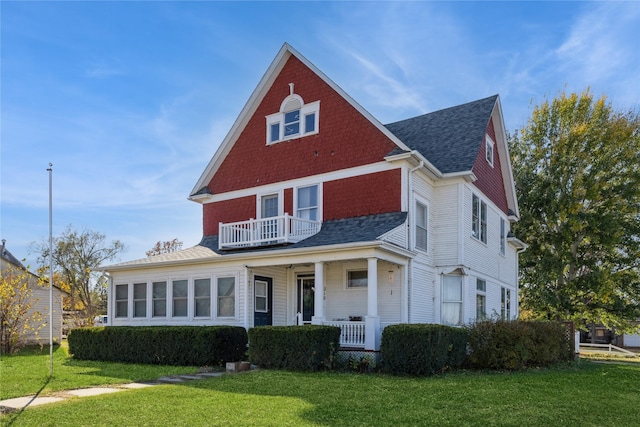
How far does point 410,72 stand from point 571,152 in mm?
17319

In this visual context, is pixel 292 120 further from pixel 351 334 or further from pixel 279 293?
pixel 351 334

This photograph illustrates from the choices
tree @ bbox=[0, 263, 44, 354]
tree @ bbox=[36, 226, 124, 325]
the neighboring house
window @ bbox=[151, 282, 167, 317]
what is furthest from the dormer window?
tree @ bbox=[36, 226, 124, 325]

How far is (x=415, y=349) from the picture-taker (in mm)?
12312

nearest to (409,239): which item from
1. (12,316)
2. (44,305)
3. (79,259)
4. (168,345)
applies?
(168,345)

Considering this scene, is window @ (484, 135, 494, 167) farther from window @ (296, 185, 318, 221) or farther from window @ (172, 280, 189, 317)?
window @ (172, 280, 189, 317)

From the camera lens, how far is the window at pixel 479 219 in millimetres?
18406

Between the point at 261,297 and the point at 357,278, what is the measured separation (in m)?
3.22

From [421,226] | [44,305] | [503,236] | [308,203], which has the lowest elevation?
[44,305]

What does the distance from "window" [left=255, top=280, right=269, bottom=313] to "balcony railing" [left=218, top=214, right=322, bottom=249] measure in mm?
1345

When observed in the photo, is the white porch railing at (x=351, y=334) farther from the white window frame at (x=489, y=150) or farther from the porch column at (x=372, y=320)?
the white window frame at (x=489, y=150)

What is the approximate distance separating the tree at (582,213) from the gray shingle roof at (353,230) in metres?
14.9

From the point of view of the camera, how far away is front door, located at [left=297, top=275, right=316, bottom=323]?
17656 mm

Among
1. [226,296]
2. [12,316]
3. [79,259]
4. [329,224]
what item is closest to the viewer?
[329,224]

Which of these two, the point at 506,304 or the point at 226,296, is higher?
the point at 226,296
